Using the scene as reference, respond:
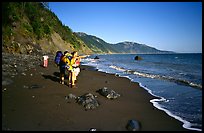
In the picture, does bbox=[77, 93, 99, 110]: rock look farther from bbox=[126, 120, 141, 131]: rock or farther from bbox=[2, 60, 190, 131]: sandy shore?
bbox=[126, 120, 141, 131]: rock

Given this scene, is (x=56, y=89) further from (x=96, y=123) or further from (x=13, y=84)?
(x=96, y=123)

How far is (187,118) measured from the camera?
21.5ft

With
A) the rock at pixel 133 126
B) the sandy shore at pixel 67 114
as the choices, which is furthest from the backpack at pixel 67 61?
the rock at pixel 133 126

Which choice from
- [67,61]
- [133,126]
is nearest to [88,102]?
[133,126]

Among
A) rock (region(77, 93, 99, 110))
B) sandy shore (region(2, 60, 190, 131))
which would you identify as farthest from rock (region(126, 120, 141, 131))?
rock (region(77, 93, 99, 110))

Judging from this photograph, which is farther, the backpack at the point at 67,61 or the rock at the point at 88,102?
the backpack at the point at 67,61

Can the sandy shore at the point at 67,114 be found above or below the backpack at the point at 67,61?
below

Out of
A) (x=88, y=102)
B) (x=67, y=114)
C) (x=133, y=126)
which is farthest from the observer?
(x=88, y=102)

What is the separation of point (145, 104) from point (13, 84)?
630 centimetres

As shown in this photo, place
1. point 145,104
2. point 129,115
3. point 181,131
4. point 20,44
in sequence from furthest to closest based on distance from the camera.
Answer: point 20,44
point 145,104
point 129,115
point 181,131

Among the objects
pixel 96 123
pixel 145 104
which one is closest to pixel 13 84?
pixel 96 123

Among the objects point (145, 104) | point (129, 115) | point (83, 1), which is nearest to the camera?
point (129, 115)

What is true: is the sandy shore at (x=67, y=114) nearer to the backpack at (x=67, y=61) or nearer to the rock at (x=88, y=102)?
the rock at (x=88, y=102)

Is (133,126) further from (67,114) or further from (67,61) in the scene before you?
(67,61)
